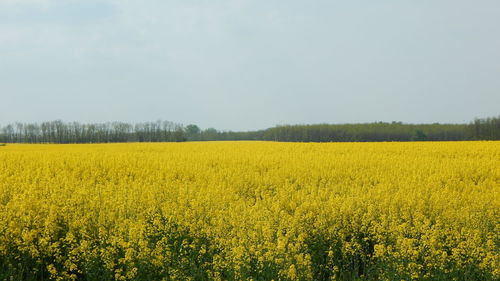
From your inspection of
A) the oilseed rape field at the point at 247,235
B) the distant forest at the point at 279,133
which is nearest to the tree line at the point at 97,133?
the distant forest at the point at 279,133

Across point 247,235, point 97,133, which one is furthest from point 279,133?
point 247,235

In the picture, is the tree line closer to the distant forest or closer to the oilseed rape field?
the distant forest

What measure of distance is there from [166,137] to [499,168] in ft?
327

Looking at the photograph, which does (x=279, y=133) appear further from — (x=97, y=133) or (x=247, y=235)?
(x=247, y=235)

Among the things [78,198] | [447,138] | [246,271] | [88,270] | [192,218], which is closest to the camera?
[246,271]

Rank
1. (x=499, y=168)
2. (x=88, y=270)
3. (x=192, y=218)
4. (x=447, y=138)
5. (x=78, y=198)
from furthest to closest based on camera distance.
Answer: (x=447, y=138) < (x=499, y=168) < (x=78, y=198) < (x=192, y=218) < (x=88, y=270)

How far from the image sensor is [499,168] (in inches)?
693

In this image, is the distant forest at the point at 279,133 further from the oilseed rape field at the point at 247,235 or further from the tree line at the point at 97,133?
the oilseed rape field at the point at 247,235

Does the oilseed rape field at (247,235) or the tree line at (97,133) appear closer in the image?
the oilseed rape field at (247,235)

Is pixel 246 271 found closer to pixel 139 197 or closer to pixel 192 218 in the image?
pixel 192 218

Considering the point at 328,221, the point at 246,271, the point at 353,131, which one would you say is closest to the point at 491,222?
the point at 328,221

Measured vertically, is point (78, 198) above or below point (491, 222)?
above

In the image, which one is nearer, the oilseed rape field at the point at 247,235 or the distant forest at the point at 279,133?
the oilseed rape field at the point at 247,235

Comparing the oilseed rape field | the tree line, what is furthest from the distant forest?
the oilseed rape field
